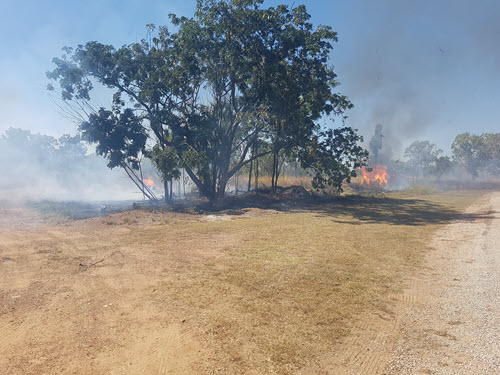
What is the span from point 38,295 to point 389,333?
16.5 feet

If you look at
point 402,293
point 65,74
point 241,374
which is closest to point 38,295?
point 241,374

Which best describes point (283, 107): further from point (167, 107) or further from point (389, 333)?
point (389, 333)

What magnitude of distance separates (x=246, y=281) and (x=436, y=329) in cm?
289

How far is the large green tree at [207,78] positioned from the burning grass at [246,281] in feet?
24.4

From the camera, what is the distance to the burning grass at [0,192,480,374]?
3.63m

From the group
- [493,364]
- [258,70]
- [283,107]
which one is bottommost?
[493,364]

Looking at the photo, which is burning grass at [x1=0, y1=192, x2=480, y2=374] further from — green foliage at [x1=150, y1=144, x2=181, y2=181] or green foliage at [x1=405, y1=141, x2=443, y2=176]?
green foliage at [x1=405, y1=141, x2=443, y2=176]

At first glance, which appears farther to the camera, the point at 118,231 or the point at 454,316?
the point at 118,231

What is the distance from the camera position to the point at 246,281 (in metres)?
5.72

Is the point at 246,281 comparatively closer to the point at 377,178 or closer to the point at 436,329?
the point at 436,329

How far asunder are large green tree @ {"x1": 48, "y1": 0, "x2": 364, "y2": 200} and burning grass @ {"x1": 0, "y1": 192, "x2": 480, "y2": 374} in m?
7.45

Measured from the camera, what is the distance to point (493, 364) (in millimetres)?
3270

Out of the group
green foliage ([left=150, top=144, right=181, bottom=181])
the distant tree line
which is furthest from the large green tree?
the distant tree line

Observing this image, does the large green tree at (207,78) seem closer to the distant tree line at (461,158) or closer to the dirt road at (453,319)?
the dirt road at (453,319)
